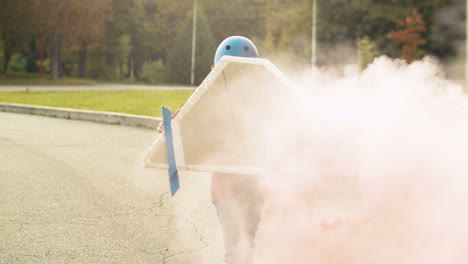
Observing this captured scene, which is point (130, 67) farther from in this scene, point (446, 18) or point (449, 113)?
point (449, 113)

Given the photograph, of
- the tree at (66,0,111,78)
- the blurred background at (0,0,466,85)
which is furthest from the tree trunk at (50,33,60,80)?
the tree at (66,0,111,78)

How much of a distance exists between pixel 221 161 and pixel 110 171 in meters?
4.62

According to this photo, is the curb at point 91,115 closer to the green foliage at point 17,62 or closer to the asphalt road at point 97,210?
the asphalt road at point 97,210

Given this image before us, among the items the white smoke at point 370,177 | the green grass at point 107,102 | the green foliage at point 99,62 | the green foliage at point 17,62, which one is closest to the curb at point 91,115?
the green grass at point 107,102

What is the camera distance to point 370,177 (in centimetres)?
304

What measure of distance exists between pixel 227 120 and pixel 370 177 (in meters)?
0.77

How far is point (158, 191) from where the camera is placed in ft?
20.9

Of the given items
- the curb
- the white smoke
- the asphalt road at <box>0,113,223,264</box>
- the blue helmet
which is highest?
the blue helmet

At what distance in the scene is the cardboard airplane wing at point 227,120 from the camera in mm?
2900

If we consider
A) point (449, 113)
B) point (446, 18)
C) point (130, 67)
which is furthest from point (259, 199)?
point (130, 67)

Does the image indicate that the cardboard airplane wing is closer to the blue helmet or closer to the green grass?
the blue helmet

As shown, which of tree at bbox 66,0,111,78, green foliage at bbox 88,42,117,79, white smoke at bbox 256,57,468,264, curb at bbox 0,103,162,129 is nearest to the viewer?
white smoke at bbox 256,57,468,264

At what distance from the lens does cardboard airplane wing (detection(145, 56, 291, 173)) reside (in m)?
2.90

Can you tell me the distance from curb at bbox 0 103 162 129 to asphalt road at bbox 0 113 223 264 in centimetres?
358
